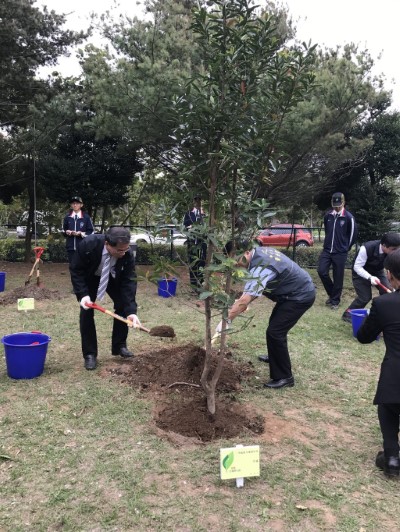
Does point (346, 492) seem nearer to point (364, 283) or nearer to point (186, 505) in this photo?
point (186, 505)

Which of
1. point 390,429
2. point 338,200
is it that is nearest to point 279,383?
point 390,429

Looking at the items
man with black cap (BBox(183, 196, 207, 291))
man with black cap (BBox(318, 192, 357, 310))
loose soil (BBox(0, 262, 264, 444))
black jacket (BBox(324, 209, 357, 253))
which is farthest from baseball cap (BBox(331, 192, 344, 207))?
man with black cap (BBox(183, 196, 207, 291))

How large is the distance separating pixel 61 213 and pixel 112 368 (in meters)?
10.6

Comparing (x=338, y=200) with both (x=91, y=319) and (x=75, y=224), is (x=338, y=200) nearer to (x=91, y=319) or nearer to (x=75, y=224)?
(x=75, y=224)

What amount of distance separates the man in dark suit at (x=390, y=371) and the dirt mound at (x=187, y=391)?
85 cm

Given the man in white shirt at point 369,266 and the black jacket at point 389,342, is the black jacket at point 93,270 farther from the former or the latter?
the man in white shirt at point 369,266

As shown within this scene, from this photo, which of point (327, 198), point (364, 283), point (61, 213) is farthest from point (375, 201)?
point (61, 213)

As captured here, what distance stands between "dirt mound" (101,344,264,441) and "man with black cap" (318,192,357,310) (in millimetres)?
3610

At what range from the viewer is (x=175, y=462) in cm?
274

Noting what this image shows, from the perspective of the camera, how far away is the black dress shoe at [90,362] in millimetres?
4273

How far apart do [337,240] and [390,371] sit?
5.06 metres

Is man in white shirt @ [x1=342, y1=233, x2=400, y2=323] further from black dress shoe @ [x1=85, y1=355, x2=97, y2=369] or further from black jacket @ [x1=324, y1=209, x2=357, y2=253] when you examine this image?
black dress shoe @ [x1=85, y1=355, x2=97, y2=369]

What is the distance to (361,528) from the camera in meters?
2.25

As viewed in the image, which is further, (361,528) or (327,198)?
(327,198)
